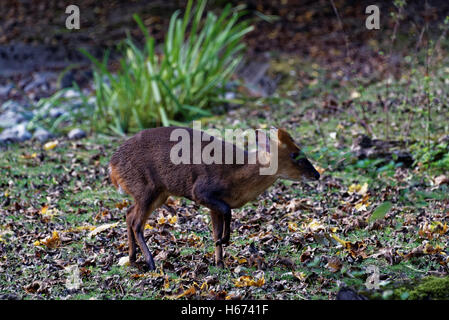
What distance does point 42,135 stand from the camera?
8234 mm

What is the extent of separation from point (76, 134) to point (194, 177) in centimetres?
433

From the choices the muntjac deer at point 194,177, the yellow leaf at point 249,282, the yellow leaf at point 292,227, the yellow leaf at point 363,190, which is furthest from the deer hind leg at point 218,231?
the yellow leaf at point 363,190

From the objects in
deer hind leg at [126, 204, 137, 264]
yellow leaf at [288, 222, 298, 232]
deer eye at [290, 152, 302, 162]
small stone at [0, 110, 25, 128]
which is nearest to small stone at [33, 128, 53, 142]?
small stone at [0, 110, 25, 128]

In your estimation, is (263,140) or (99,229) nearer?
(263,140)

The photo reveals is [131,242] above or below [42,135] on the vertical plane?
below

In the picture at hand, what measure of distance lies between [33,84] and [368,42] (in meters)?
6.02

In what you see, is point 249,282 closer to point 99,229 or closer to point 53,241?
point 99,229

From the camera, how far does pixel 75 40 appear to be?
13.1 metres

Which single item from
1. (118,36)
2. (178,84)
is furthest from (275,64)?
(118,36)

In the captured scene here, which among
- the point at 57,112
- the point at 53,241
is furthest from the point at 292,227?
the point at 57,112

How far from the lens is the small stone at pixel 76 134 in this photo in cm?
820

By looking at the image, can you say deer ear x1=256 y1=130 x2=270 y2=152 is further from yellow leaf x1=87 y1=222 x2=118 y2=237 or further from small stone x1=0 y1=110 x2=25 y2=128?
small stone x1=0 y1=110 x2=25 y2=128

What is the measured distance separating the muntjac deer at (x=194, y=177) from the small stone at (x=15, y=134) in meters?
4.22

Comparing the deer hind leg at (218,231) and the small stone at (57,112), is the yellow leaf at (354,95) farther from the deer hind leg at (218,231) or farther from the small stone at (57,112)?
the deer hind leg at (218,231)
